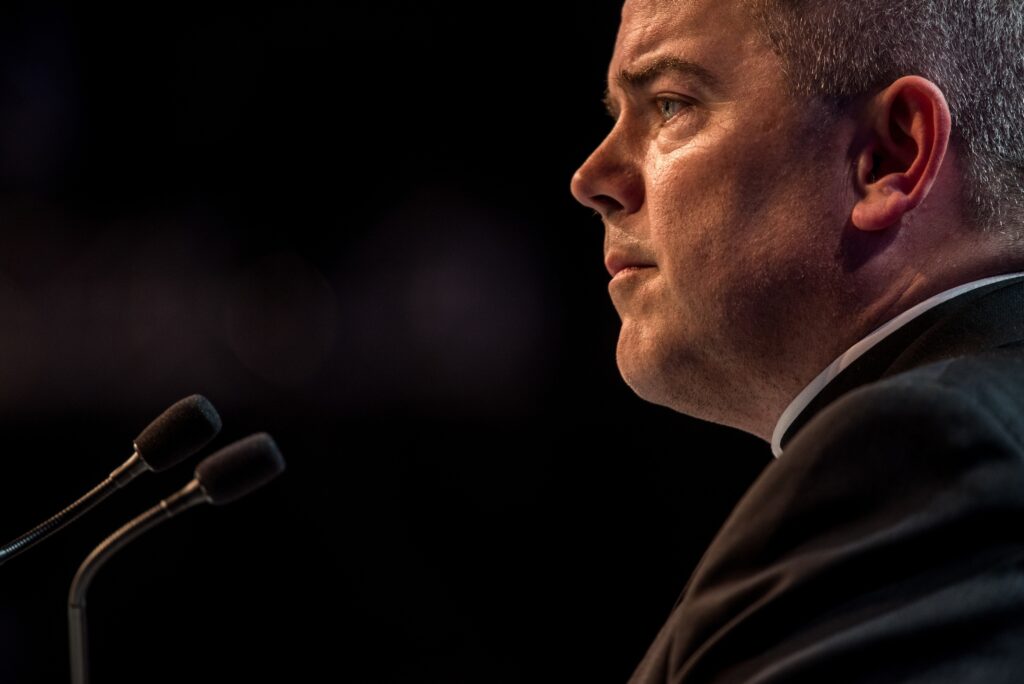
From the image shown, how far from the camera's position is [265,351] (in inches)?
152

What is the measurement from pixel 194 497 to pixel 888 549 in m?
1.01

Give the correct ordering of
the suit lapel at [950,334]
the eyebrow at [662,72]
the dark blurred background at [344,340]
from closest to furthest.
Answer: the suit lapel at [950,334], the eyebrow at [662,72], the dark blurred background at [344,340]

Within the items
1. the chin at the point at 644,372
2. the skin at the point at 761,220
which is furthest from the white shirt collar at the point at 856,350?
the chin at the point at 644,372

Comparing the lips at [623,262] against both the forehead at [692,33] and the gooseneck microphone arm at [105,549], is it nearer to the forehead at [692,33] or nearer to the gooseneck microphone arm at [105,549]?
the forehead at [692,33]

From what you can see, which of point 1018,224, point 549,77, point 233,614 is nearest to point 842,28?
point 1018,224

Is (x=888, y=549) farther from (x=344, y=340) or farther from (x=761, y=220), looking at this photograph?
(x=344, y=340)

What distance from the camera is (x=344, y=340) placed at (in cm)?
394

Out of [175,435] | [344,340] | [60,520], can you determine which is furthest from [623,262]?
[344,340]

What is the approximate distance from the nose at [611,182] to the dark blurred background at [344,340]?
2640 mm

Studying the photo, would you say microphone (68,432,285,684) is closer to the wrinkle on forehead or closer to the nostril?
the nostril

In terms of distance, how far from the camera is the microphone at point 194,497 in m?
1.43

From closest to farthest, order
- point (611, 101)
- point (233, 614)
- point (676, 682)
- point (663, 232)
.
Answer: point (676, 682) < point (663, 232) < point (611, 101) < point (233, 614)

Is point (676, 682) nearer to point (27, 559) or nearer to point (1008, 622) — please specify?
point (1008, 622)

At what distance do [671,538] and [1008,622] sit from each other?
3.37 meters
